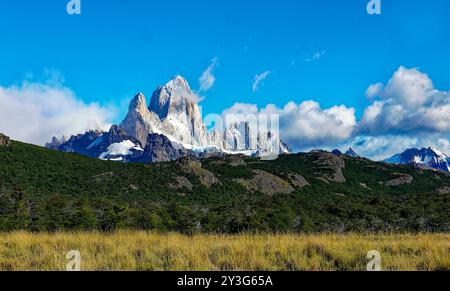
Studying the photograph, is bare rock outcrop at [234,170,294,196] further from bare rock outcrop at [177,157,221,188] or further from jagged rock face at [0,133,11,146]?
jagged rock face at [0,133,11,146]

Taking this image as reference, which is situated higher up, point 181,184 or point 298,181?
point 298,181

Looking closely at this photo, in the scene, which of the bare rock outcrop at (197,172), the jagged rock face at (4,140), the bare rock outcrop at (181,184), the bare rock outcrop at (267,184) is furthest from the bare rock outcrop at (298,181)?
the jagged rock face at (4,140)

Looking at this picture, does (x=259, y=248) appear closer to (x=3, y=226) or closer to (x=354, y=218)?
(x=3, y=226)

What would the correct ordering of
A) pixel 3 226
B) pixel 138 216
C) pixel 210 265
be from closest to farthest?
pixel 210 265 < pixel 3 226 < pixel 138 216

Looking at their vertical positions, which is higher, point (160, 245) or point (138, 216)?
point (138, 216)

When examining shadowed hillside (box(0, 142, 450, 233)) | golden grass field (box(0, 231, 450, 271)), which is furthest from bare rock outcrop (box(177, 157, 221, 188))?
golden grass field (box(0, 231, 450, 271))

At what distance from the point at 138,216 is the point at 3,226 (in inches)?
421

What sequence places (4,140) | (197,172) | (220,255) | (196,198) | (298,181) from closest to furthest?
(220,255)
(196,198)
(4,140)
(197,172)
(298,181)

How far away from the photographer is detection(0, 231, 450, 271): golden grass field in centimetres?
1161

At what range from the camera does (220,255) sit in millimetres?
12648

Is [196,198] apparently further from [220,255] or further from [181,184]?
[220,255]

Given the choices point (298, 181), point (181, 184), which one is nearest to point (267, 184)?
point (298, 181)

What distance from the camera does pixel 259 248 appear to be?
13.5 meters
